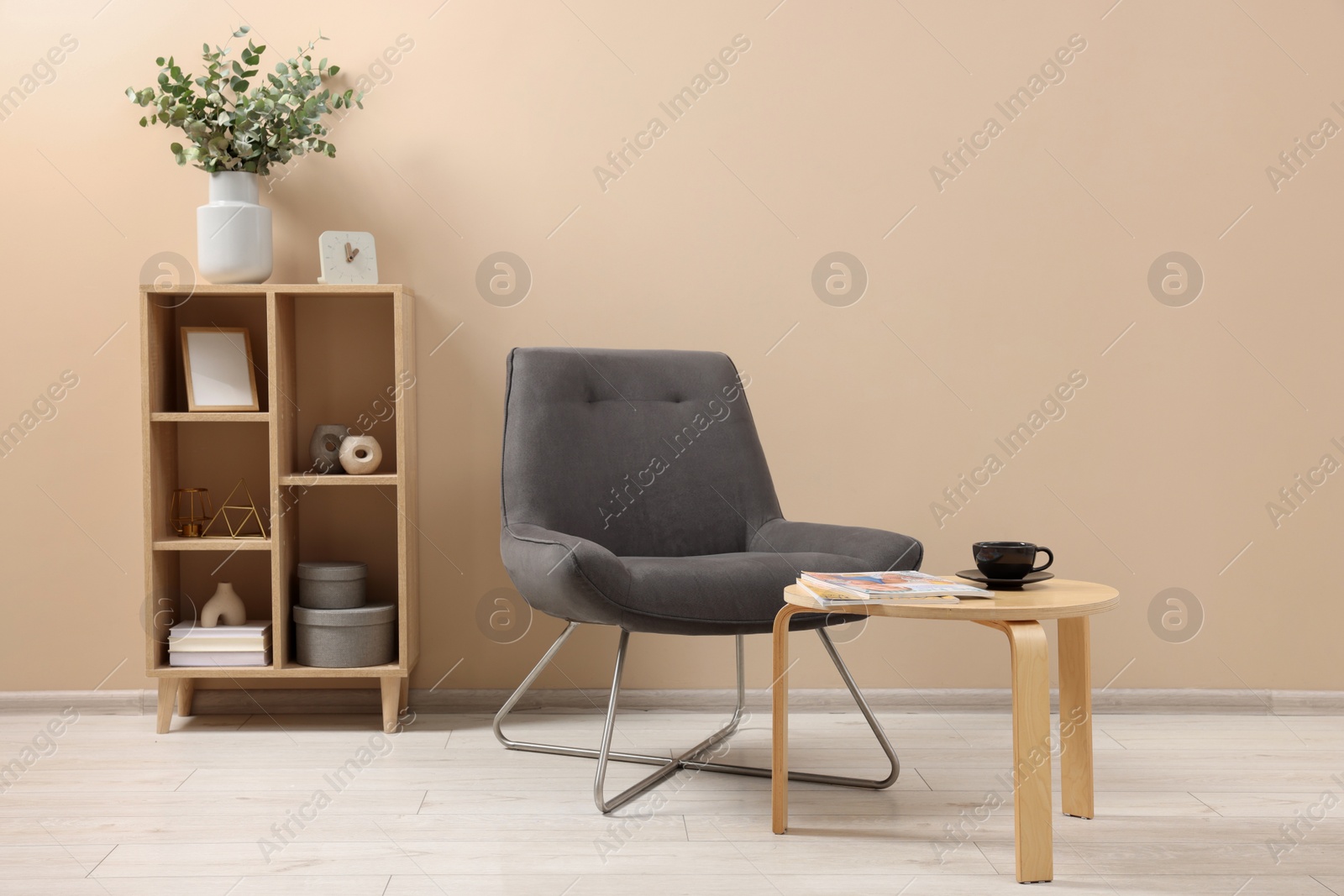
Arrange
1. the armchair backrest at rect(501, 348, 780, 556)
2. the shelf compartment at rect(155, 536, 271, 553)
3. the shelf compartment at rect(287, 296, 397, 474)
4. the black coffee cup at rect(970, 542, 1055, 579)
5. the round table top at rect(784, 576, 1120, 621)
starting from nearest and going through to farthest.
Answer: the round table top at rect(784, 576, 1120, 621) → the black coffee cup at rect(970, 542, 1055, 579) → the armchair backrest at rect(501, 348, 780, 556) → the shelf compartment at rect(155, 536, 271, 553) → the shelf compartment at rect(287, 296, 397, 474)

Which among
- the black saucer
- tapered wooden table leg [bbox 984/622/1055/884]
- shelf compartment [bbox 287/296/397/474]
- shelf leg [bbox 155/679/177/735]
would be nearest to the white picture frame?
shelf compartment [bbox 287/296/397/474]

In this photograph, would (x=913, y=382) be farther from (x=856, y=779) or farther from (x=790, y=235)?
(x=856, y=779)

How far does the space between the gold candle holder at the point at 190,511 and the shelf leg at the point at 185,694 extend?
378 millimetres

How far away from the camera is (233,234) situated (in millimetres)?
2438

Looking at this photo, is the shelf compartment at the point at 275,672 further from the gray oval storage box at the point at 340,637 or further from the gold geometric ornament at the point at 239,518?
the gold geometric ornament at the point at 239,518

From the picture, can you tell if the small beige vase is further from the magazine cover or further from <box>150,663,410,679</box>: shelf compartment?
the magazine cover

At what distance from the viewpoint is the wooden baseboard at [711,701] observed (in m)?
2.63

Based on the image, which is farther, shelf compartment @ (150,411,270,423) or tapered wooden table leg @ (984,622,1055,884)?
shelf compartment @ (150,411,270,423)

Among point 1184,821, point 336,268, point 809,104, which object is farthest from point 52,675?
point 1184,821

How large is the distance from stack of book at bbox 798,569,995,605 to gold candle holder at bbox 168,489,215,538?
1.58 metres

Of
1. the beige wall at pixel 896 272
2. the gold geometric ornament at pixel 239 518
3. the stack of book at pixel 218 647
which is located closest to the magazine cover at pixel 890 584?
the beige wall at pixel 896 272

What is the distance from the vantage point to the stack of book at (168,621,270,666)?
2453mm

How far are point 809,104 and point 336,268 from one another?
4.20 ft

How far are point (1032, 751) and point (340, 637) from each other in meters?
1.60
